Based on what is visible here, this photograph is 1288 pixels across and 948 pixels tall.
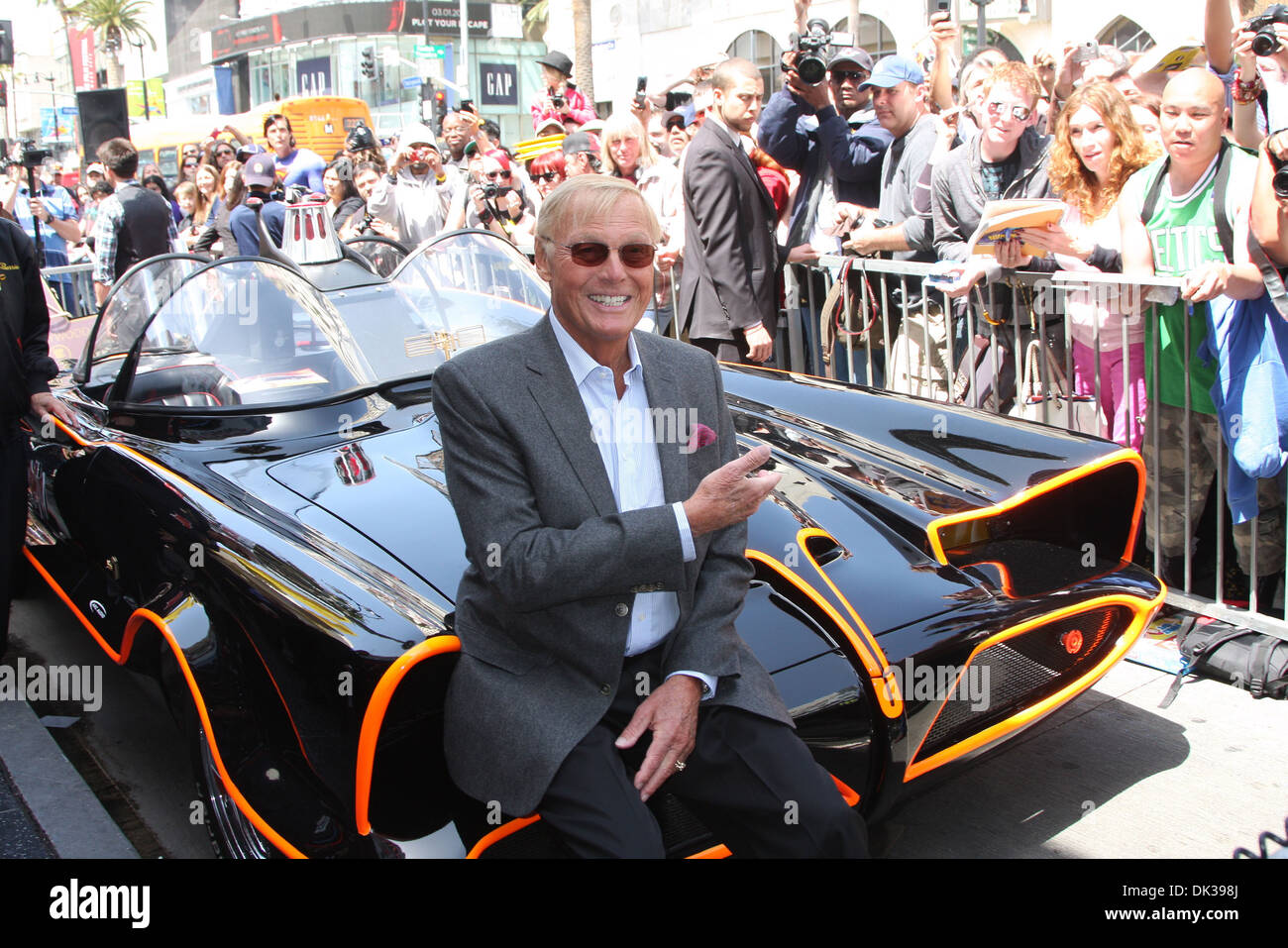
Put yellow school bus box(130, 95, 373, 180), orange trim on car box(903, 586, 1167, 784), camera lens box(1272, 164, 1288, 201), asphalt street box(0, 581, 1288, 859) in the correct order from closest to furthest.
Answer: orange trim on car box(903, 586, 1167, 784), asphalt street box(0, 581, 1288, 859), camera lens box(1272, 164, 1288, 201), yellow school bus box(130, 95, 373, 180)

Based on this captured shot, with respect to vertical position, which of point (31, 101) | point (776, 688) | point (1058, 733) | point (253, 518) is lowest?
point (1058, 733)

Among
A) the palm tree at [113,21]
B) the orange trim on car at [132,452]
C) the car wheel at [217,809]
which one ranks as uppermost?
the palm tree at [113,21]

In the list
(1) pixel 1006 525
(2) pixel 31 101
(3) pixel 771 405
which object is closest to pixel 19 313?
(3) pixel 771 405

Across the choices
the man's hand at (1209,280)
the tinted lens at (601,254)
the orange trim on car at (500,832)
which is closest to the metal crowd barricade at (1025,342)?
the man's hand at (1209,280)

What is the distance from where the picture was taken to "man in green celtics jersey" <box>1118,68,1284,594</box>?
4090 millimetres

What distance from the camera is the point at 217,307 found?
3908 millimetres

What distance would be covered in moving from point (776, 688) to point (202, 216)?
1080 cm

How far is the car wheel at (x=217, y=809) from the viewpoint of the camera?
273 cm

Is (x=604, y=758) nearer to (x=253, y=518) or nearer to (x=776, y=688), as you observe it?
(x=776, y=688)

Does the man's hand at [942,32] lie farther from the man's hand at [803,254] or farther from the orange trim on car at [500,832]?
the orange trim on car at [500,832]

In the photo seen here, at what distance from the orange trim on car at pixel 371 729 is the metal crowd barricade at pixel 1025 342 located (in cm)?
311

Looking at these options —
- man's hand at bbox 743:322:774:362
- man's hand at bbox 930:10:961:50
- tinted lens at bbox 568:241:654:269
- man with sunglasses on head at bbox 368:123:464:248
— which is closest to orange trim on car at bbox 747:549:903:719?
tinted lens at bbox 568:241:654:269

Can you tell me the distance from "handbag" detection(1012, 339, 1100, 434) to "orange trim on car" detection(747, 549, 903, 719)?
2.23m

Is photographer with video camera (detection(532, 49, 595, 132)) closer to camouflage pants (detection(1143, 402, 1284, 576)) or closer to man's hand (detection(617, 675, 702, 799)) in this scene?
camouflage pants (detection(1143, 402, 1284, 576))
